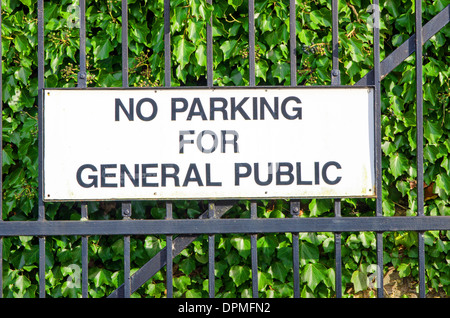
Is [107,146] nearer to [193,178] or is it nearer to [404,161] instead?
[193,178]

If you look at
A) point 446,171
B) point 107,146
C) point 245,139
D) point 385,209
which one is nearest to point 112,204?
point 107,146

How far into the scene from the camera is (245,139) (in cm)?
217

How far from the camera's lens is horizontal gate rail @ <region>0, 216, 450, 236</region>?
2.14m

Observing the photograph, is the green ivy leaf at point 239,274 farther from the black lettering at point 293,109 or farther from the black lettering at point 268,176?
the black lettering at point 293,109

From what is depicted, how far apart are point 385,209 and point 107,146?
153cm

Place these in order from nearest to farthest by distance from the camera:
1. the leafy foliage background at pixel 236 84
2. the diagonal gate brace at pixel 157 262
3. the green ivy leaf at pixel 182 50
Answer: the diagonal gate brace at pixel 157 262 → the green ivy leaf at pixel 182 50 → the leafy foliage background at pixel 236 84

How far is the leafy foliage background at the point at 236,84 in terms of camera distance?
2.62m

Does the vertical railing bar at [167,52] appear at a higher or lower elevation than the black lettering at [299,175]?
higher

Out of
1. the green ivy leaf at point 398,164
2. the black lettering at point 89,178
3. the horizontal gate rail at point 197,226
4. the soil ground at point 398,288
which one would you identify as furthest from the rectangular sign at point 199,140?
the soil ground at point 398,288

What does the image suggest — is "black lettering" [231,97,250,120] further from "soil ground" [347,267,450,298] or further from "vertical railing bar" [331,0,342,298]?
"soil ground" [347,267,450,298]

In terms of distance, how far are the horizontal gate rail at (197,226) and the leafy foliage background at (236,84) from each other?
0.52 meters

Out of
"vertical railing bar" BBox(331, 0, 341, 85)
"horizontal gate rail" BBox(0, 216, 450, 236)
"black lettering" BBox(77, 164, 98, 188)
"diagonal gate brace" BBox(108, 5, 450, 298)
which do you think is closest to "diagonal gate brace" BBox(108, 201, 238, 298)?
"diagonal gate brace" BBox(108, 5, 450, 298)
